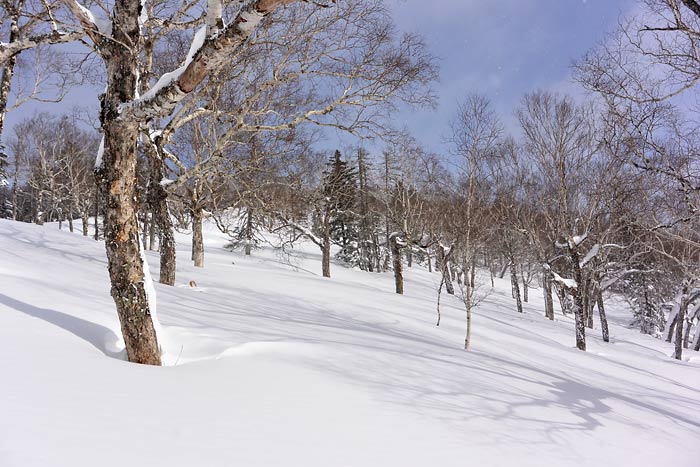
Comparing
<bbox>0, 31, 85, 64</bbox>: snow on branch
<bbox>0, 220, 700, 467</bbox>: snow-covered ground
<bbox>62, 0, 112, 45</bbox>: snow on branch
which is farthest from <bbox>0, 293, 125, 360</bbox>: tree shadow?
<bbox>0, 31, 85, 64</bbox>: snow on branch

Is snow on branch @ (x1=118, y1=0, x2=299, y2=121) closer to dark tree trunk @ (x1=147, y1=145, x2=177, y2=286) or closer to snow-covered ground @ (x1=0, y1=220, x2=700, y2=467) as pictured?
snow-covered ground @ (x1=0, y1=220, x2=700, y2=467)

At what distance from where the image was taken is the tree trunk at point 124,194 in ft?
11.0

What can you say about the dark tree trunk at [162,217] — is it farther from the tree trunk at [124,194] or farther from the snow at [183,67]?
the snow at [183,67]

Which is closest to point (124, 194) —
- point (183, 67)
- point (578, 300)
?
point (183, 67)

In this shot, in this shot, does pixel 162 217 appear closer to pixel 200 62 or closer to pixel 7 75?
pixel 7 75

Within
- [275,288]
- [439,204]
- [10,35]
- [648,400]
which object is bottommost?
[648,400]

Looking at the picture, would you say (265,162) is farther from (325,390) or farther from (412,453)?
(412,453)

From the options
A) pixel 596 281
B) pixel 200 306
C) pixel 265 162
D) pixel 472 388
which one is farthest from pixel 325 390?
pixel 596 281

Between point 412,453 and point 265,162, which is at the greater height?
point 265,162

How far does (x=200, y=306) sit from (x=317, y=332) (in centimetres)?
241

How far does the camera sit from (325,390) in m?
3.08

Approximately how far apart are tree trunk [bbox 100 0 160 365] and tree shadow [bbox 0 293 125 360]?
1.12ft

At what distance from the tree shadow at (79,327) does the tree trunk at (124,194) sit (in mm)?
340

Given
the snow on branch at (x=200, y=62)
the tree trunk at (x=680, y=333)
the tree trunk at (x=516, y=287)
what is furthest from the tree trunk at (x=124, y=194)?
the tree trunk at (x=516, y=287)
